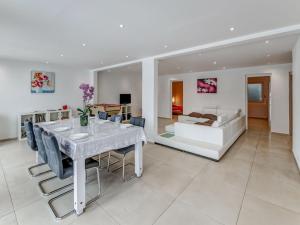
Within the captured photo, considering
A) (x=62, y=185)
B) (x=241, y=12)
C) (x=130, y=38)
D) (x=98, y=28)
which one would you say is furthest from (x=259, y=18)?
(x=62, y=185)

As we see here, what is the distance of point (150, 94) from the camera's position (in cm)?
471

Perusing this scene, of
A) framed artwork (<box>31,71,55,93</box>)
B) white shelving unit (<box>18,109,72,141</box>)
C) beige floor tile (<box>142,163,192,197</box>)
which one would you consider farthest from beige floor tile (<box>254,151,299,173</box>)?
framed artwork (<box>31,71,55,93</box>)

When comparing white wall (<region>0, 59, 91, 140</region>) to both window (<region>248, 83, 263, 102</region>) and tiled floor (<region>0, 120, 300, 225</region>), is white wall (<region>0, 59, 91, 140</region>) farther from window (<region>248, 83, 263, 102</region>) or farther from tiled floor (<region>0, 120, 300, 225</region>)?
window (<region>248, 83, 263, 102</region>)

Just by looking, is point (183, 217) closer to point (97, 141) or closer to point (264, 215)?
point (264, 215)

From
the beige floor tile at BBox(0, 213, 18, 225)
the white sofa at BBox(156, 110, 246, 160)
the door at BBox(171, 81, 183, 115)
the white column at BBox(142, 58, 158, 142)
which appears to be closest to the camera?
the beige floor tile at BBox(0, 213, 18, 225)

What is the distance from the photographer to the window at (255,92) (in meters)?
9.02

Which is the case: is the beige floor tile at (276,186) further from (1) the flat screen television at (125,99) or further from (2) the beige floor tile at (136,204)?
(1) the flat screen television at (125,99)

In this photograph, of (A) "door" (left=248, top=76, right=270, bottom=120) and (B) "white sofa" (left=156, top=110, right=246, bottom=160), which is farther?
(A) "door" (left=248, top=76, right=270, bottom=120)

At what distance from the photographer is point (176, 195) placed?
227 cm

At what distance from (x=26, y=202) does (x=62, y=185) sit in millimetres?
490

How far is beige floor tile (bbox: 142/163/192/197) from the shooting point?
2439 millimetres

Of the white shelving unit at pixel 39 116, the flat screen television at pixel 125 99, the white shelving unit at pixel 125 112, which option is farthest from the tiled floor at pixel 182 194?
the flat screen television at pixel 125 99

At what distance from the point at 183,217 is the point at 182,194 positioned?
0.43m

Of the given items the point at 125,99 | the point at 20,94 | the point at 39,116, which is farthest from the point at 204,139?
the point at 20,94
